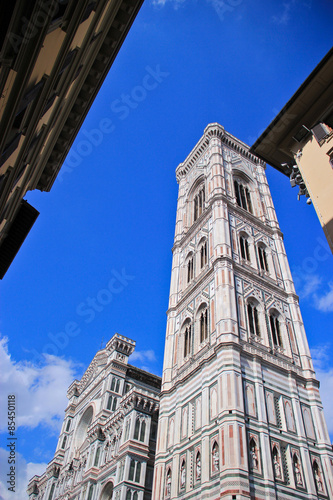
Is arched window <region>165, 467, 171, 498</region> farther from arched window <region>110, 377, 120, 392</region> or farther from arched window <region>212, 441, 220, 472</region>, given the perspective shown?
arched window <region>110, 377, 120, 392</region>

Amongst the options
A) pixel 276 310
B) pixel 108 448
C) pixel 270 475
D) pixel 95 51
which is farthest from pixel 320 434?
pixel 95 51

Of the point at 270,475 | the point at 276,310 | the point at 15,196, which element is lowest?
the point at 270,475

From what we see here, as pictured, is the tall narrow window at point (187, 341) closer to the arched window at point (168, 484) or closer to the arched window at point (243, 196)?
the arched window at point (168, 484)

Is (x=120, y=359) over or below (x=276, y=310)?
over

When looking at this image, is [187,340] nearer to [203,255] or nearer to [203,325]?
[203,325]

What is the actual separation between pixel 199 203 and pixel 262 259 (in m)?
7.69

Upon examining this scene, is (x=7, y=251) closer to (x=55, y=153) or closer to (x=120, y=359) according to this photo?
(x=55, y=153)

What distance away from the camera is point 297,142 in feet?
27.8

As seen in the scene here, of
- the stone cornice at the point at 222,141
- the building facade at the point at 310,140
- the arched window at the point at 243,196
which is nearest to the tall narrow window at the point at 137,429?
the arched window at the point at 243,196

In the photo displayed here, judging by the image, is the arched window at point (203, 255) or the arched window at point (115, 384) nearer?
the arched window at point (203, 255)

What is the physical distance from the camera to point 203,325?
21.1 metres

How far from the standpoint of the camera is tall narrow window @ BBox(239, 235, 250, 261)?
2410cm

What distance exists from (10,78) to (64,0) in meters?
2.17

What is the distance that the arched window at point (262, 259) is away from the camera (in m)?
24.5
